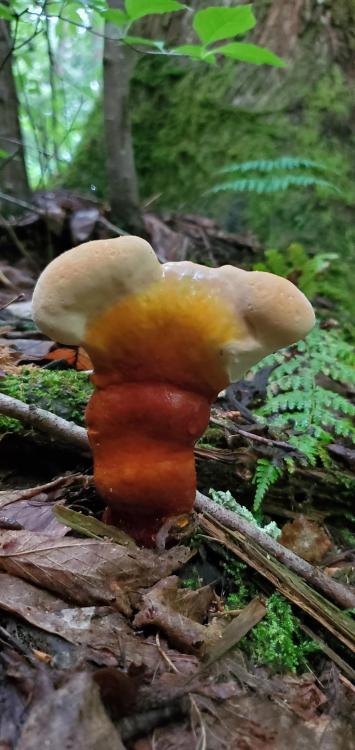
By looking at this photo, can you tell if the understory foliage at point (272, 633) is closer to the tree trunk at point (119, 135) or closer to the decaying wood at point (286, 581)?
the decaying wood at point (286, 581)

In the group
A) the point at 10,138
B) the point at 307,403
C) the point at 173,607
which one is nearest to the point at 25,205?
the point at 10,138

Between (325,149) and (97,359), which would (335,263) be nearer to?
(325,149)

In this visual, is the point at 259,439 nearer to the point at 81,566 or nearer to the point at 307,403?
the point at 307,403

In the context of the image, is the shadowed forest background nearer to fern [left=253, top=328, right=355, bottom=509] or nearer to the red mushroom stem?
fern [left=253, top=328, right=355, bottom=509]

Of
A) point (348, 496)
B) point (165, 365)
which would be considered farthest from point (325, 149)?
point (165, 365)

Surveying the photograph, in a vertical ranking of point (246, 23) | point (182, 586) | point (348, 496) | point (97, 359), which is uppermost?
point (246, 23)

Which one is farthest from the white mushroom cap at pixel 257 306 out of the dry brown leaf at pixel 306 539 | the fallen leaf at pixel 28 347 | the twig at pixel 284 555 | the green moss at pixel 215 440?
the fallen leaf at pixel 28 347
